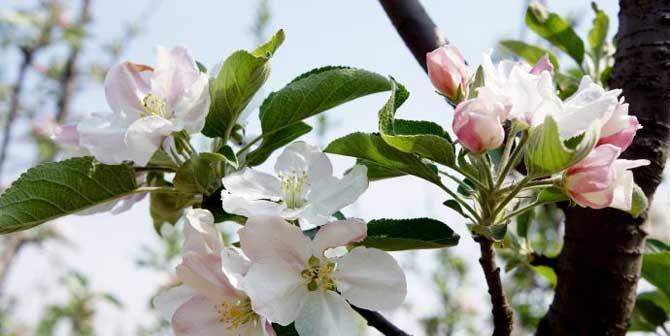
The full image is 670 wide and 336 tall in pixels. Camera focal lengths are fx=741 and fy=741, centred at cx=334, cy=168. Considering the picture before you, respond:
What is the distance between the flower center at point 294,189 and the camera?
0.83 meters

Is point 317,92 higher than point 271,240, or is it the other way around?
point 317,92

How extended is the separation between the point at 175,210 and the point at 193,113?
0.81 ft

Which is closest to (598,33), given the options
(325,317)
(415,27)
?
(415,27)

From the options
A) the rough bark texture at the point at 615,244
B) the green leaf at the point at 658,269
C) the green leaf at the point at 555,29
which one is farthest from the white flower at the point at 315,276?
the green leaf at the point at 555,29

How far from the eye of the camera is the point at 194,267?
2.43ft

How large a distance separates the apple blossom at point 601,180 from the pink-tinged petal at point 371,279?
7.6 inches

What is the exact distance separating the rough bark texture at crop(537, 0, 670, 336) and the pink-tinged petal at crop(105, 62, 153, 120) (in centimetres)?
64

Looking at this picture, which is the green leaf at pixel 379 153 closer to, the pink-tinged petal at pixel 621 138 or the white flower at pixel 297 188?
the white flower at pixel 297 188

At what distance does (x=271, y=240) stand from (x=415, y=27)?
1.90 feet

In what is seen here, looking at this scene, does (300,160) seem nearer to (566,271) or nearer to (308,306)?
(308,306)

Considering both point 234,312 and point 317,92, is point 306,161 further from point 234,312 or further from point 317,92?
point 234,312

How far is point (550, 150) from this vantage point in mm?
675

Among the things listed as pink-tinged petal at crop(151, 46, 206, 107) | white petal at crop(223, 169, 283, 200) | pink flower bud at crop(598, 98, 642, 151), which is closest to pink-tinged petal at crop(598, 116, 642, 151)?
pink flower bud at crop(598, 98, 642, 151)

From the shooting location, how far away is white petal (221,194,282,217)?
73 cm
